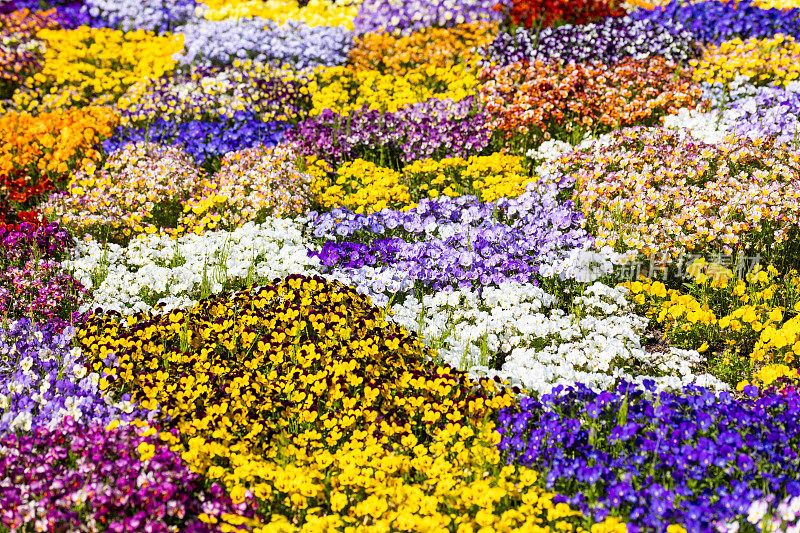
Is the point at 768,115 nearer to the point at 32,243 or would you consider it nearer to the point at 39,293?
the point at 39,293

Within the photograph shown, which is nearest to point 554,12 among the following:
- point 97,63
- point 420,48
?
point 420,48

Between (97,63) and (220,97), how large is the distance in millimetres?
3973

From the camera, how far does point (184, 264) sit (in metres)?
7.03

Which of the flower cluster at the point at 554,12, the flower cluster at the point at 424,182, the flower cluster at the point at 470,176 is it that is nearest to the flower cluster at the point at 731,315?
the flower cluster at the point at 470,176

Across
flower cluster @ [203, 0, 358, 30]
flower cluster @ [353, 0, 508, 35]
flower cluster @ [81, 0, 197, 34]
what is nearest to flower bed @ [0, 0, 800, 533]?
flower cluster @ [353, 0, 508, 35]

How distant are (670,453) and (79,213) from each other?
21.5ft

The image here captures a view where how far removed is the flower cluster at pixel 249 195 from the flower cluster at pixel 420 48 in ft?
13.4

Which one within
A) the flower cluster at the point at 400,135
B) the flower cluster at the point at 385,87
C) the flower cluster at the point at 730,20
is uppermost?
the flower cluster at the point at 730,20

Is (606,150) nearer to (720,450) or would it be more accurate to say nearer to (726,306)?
(726,306)

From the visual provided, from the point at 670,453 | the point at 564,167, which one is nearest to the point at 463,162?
the point at 564,167

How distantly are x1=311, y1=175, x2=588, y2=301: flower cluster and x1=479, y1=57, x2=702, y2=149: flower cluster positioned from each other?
1567 mm

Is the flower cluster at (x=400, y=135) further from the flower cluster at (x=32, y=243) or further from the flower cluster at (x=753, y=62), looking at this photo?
the flower cluster at (x=753, y=62)

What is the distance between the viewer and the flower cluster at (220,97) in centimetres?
1023

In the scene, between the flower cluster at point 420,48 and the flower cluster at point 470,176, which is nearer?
the flower cluster at point 470,176
